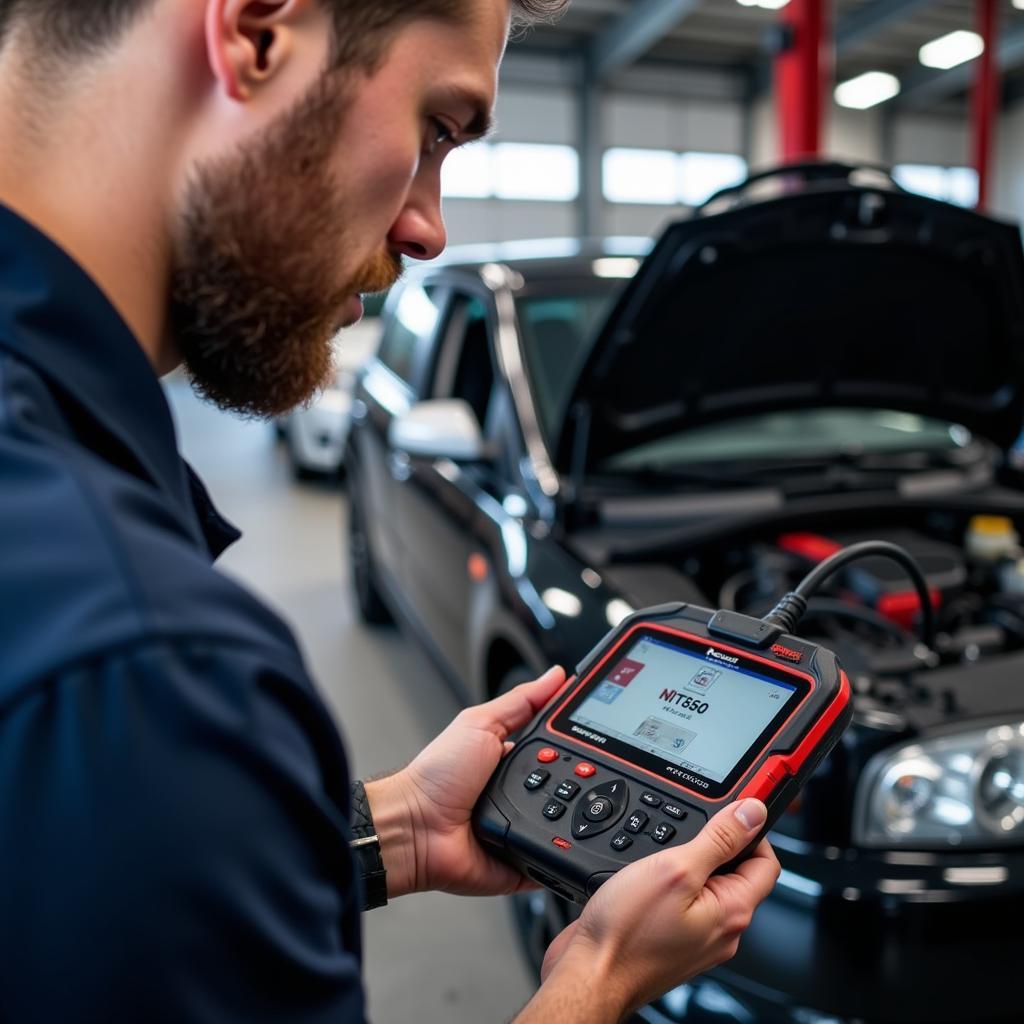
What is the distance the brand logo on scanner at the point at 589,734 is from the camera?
1041 millimetres

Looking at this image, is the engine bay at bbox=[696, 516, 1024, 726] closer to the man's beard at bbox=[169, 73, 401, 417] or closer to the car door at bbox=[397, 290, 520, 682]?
the car door at bbox=[397, 290, 520, 682]

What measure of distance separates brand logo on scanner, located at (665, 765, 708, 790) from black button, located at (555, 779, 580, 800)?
92 mm

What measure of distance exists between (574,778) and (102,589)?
0.63 meters

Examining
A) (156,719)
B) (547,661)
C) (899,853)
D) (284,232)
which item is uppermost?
(284,232)

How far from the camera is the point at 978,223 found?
196 centimetres

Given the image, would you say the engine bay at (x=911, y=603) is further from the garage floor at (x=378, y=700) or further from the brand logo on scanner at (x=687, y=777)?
the garage floor at (x=378, y=700)

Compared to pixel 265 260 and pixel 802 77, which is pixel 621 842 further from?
pixel 802 77

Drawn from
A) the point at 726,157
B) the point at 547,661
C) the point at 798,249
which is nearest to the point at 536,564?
the point at 547,661

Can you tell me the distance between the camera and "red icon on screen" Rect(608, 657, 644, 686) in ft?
3.56

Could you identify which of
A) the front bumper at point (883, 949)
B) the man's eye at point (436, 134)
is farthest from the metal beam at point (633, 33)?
the man's eye at point (436, 134)

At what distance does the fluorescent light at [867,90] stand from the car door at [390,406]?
14.2 m

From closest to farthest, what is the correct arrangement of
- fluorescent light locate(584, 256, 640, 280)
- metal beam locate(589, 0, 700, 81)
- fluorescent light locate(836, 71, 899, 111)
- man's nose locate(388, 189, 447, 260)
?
man's nose locate(388, 189, 447, 260) → fluorescent light locate(584, 256, 640, 280) → metal beam locate(589, 0, 700, 81) → fluorescent light locate(836, 71, 899, 111)

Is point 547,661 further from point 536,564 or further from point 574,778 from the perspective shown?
point 574,778

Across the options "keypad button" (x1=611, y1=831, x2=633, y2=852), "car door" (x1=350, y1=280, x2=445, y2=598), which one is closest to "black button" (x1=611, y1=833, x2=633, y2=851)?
"keypad button" (x1=611, y1=831, x2=633, y2=852)
